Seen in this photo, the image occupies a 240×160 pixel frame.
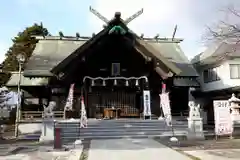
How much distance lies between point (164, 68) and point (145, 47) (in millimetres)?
1863

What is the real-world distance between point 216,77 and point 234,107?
13.8ft

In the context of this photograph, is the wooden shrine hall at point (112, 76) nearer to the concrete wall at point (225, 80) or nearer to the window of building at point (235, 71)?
the concrete wall at point (225, 80)

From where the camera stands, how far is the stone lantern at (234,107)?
2016cm

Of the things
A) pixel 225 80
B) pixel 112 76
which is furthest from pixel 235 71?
pixel 112 76

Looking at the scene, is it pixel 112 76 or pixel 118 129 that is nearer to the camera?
pixel 118 129

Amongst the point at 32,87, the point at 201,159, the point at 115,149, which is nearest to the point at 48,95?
the point at 32,87

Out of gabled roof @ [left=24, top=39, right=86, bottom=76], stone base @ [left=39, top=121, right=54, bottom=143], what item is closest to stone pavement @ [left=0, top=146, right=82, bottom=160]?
stone base @ [left=39, top=121, right=54, bottom=143]

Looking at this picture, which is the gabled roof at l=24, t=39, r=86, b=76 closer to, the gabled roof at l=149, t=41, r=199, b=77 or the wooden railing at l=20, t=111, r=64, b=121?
the wooden railing at l=20, t=111, r=64, b=121

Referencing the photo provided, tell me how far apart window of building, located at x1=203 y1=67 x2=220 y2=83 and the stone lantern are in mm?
3784

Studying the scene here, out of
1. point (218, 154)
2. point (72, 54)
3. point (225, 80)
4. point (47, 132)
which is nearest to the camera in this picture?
point (218, 154)

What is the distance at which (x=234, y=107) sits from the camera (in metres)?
20.9

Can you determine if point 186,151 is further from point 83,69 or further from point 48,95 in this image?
point 48,95

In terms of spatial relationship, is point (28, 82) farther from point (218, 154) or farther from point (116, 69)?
point (218, 154)

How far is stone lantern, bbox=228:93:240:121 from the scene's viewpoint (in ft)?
66.1
